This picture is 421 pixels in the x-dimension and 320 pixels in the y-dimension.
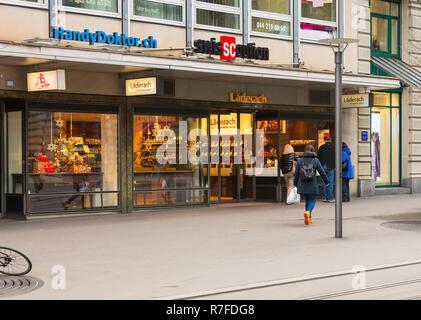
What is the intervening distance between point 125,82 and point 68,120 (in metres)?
1.64

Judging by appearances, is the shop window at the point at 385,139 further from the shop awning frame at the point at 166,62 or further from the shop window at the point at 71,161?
the shop window at the point at 71,161

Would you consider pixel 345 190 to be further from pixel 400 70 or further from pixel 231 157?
pixel 400 70

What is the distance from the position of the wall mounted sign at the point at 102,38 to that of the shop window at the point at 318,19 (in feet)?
18.1

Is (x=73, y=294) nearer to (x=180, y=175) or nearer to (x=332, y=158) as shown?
(x=180, y=175)

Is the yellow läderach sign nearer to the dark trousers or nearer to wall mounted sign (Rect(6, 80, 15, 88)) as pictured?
wall mounted sign (Rect(6, 80, 15, 88))

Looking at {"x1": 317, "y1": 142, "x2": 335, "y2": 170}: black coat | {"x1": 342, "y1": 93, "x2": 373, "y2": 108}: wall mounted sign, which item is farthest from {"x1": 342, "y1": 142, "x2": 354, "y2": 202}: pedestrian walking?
{"x1": 342, "y1": 93, "x2": 373, "y2": 108}: wall mounted sign

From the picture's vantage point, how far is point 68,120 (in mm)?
16969

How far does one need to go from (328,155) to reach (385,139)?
4.32 meters

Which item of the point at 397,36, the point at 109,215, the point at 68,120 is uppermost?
the point at 397,36

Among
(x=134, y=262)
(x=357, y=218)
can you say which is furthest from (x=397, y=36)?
(x=134, y=262)

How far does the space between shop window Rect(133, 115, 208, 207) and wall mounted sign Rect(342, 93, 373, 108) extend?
486 centimetres

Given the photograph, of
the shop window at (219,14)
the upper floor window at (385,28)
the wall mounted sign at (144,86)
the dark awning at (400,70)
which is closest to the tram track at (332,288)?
the wall mounted sign at (144,86)

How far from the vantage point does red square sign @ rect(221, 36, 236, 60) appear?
18.2 meters

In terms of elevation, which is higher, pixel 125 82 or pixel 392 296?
pixel 125 82
